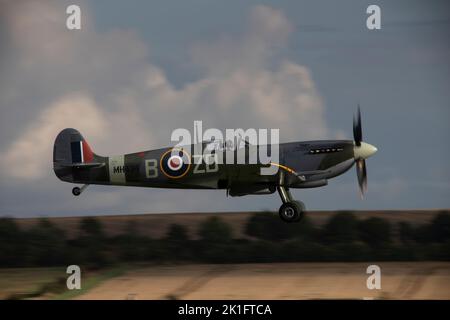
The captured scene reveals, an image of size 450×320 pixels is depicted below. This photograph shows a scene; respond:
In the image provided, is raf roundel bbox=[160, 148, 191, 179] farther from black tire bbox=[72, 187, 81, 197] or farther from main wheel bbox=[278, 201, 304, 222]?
main wheel bbox=[278, 201, 304, 222]

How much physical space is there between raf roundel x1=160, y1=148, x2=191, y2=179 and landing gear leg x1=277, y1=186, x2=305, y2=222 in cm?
267

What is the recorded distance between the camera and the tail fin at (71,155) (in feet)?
A: 93.1

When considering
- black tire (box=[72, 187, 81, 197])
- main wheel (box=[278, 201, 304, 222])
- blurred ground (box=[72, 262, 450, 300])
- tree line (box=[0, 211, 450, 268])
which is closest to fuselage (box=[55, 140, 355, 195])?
main wheel (box=[278, 201, 304, 222])

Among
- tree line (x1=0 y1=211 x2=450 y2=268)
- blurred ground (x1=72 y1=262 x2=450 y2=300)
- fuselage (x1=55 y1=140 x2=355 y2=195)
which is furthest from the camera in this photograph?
tree line (x1=0 y1=211 x2=450 y2=268)

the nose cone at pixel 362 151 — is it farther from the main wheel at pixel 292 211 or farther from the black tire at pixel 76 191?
the black tire at pixel 76 191

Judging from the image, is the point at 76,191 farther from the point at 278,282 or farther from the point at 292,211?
the point at 278,282

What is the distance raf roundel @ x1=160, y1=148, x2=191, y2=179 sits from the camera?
90.3ft

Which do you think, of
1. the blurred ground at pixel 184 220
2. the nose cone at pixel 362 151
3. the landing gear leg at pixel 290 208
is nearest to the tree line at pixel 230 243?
the blurred ground at pixel 184 220
